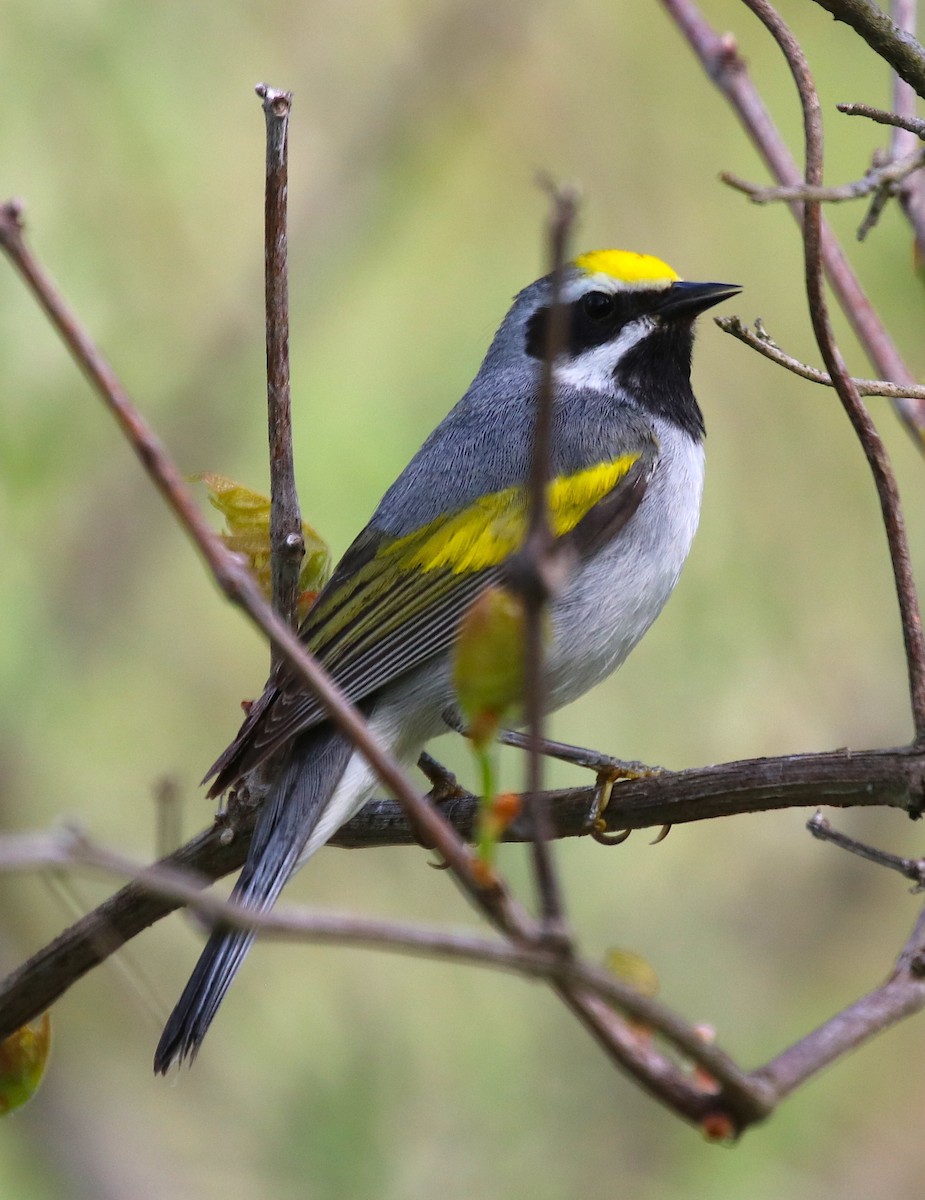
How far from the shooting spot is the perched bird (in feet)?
10.4

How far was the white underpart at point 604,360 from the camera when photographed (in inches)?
166

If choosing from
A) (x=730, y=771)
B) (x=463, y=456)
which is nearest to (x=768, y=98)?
(x=463, y=456)

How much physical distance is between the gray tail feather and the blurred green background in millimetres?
1758

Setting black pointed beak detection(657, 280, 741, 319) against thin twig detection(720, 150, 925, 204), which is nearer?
thin twig detection(720, 150, 925, 204)

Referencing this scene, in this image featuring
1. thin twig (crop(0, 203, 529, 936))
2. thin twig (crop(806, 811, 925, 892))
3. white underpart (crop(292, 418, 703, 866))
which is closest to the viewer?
thin twig (crop(0, 203, 529, 936))

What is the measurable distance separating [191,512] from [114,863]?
34cm

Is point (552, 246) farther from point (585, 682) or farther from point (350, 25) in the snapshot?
point (350, 25)

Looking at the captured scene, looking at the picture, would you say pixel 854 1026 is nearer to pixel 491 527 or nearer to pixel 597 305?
pixel 491 527

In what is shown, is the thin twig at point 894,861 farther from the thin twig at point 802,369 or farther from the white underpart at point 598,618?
the white underpart at point 598,618

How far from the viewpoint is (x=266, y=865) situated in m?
3.13

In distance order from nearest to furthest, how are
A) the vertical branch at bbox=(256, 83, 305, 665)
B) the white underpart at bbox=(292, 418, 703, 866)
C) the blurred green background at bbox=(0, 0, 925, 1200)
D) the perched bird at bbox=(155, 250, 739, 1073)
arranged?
the vertical branch at bbox=(256, 83, 305, 665)
the perched bird at bbox=(155, 250, 739, 1073)
the white underpart at bbox=(292, 418, 703, 866)
the blurred green background at bbox=(0, 0, 925, 1200)

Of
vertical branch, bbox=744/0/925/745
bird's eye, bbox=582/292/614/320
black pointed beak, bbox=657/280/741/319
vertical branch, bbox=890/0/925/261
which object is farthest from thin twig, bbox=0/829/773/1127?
bird's eye, bbox=582/292/614/320

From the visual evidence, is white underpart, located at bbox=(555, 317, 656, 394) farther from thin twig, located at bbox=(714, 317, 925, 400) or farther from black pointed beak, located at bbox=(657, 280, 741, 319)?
thin twig, located at bbox=(714, 317, 925, 400)

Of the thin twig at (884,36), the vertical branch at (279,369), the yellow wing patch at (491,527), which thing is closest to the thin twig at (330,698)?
the vertical branch at (279,369)
